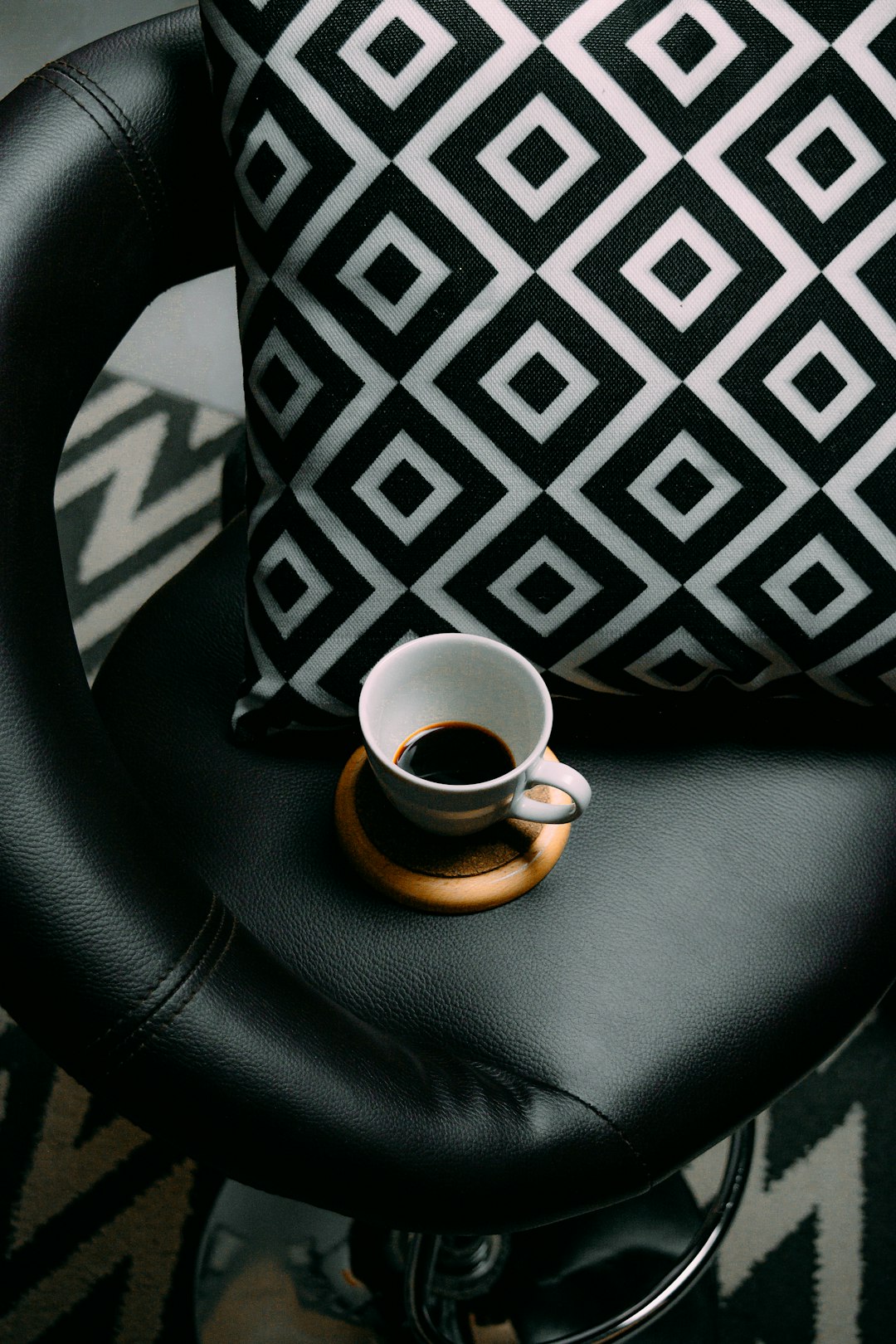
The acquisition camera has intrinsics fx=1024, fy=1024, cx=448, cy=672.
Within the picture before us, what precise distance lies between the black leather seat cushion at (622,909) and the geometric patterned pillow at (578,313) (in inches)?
3.4

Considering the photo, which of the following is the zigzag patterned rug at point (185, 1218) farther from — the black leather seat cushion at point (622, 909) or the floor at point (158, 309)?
the floor at point (158, 309)

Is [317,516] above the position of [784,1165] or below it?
above

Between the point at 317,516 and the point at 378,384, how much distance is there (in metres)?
0.08

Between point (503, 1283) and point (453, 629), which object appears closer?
point (453, 629)

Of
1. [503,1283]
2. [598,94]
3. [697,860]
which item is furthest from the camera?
[503,1283]

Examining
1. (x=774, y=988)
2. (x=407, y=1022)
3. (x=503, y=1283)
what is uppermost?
(x=774, y=988)

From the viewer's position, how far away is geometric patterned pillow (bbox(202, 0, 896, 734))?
47 cm

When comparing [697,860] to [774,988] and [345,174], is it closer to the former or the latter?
[774,988]

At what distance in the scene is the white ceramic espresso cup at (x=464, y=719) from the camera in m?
0.49

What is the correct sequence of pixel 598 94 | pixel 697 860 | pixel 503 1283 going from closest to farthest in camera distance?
pixel 598 94 → pixel 697 860 → pixel 503 1283

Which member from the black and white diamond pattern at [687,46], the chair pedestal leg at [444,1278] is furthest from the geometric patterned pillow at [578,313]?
the chair pedestal leg at [444,1278]

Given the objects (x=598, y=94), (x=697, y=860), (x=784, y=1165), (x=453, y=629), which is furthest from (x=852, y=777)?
(x=784, y=1165)

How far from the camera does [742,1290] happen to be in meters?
0.87

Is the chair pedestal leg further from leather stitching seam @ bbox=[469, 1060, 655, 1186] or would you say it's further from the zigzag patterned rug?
leather stitching seam @ bbox=[469, 1060, 655, 1186]
